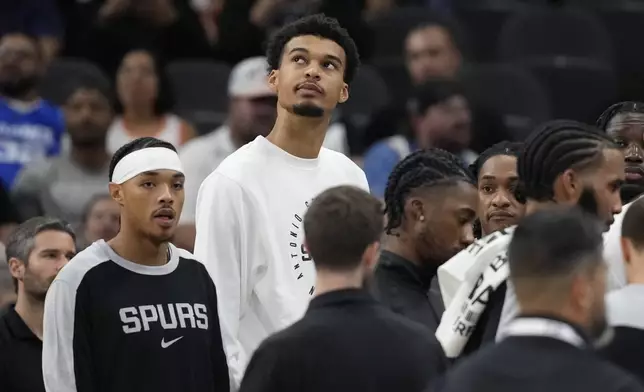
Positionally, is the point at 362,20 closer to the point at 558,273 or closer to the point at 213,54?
the point at 213,54

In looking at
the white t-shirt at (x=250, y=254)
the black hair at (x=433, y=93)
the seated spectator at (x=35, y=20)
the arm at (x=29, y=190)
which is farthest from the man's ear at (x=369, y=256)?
the seated spectator at (x=35, y=20)

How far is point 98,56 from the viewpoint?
37.0 ft

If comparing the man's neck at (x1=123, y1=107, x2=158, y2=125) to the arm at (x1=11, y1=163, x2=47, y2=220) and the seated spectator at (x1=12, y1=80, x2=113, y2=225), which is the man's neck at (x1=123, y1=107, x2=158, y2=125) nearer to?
the seated spectator at (x1=12, y1=80, x2=113, y2=225)

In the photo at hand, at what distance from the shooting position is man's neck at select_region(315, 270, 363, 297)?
437cm

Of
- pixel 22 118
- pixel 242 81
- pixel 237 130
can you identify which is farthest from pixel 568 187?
pixel 22 118

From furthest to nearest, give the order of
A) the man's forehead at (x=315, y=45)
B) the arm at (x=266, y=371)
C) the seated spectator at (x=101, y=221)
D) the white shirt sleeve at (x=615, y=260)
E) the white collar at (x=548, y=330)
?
1. the seated spectator at (x=101, y=221)
2. the man's forehead at (x=315, y=45)
3. the white shirt sleeve at (x=615, y=260)
4. the arm at (x=266, y=371)
5. the white collar at (x=548, y=330)

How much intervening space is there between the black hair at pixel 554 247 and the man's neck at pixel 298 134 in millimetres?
2158

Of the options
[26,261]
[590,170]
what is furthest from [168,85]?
[590,170]

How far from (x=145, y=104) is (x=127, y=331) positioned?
4.95 metres

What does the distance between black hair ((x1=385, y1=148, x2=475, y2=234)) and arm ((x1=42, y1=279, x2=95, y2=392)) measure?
1.19 metres

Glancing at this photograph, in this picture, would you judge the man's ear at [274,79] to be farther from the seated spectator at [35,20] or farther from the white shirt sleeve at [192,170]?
the seated spectator at [35,20]

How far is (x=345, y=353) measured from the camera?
14.1 ft

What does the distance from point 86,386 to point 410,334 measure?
152 cm

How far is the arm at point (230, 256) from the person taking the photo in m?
5.78
